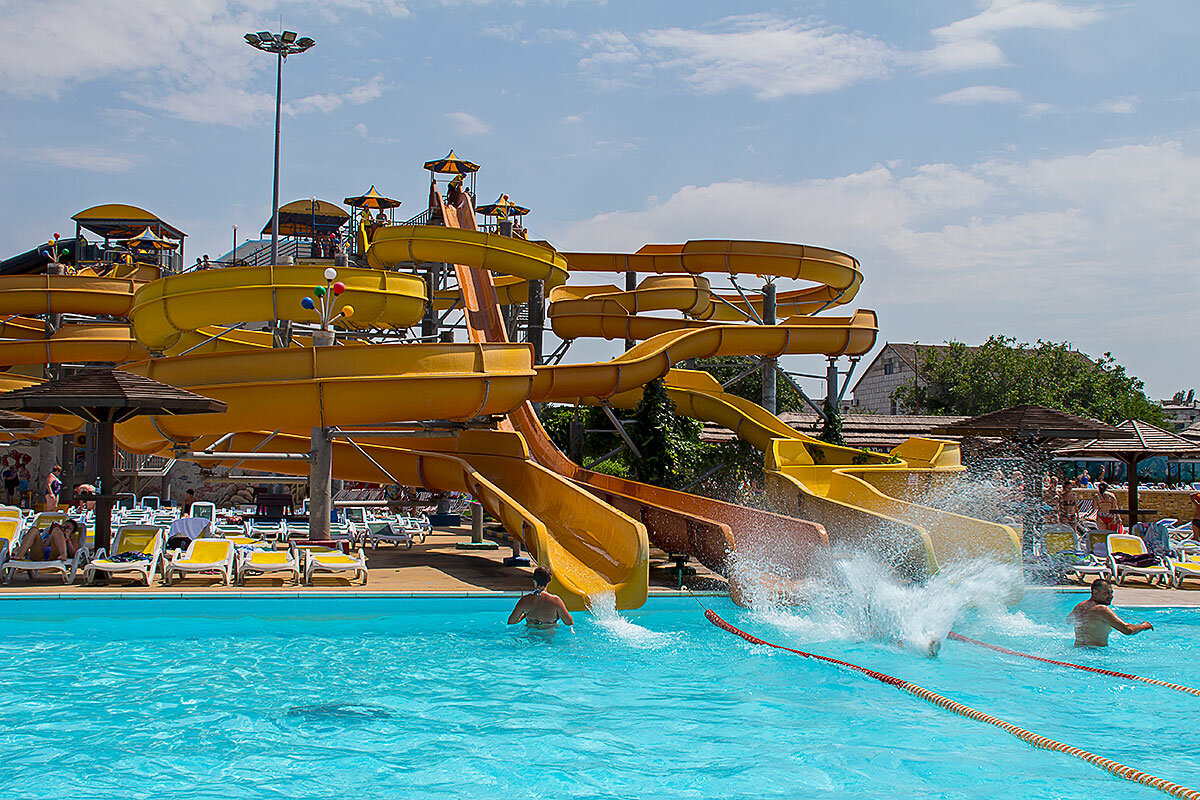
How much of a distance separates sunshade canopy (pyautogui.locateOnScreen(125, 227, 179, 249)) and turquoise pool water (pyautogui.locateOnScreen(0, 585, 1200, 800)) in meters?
19.9

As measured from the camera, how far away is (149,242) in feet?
90.7

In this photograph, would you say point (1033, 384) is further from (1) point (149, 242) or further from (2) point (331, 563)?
(2) point (331, 563)

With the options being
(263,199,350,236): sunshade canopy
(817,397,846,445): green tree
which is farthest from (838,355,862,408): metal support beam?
(263,199,350,236): sunshade canopy

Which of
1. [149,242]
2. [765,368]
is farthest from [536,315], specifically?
[149,242]

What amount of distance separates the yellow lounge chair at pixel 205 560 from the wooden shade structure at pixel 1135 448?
41.0 feet

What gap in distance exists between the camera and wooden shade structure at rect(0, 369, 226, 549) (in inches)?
376

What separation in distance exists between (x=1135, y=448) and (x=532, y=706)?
11.8 meters

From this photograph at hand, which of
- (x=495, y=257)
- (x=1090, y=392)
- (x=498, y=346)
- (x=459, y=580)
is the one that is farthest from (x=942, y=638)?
(x=1090, y=392)

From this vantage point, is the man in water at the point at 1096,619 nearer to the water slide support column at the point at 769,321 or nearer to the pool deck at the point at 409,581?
the pool deck at the point at 409,581

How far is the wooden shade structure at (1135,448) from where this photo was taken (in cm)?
1497

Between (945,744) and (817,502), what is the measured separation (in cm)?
634

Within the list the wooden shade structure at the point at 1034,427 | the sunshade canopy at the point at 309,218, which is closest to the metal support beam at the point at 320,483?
the wooden shade structure at the point at 1034,427

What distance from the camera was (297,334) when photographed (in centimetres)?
1477

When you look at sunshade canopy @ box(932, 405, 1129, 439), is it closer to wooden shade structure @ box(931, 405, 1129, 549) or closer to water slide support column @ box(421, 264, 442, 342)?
wooden shade structure @ box(931, 405, 1129, 549)
